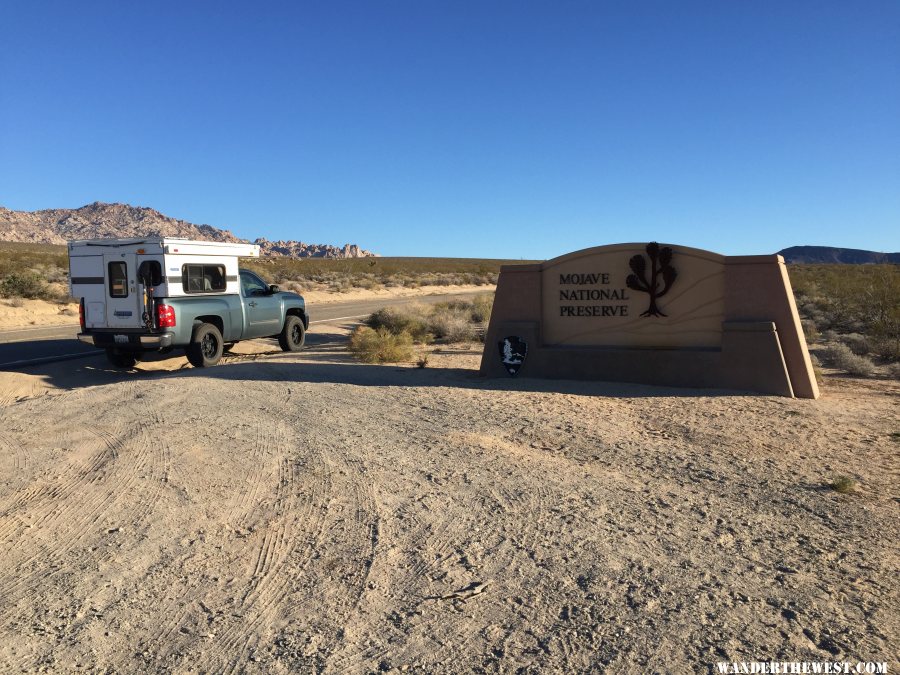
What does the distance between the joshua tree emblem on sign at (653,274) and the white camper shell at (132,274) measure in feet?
27.8

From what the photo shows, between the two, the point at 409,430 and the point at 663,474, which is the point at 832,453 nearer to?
the point at 663,474

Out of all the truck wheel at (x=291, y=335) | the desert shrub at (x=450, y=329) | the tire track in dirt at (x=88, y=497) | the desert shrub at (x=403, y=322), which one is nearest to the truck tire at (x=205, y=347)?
the truck wheel at (x=291, y=335)

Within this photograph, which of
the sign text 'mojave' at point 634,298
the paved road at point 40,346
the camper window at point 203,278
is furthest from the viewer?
the paved road at point 40,346

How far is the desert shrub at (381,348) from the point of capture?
Result: 15.0 m

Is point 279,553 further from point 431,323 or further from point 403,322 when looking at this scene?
point 431,323

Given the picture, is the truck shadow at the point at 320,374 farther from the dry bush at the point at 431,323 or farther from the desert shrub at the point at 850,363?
the desert shrub at the point at 850,363

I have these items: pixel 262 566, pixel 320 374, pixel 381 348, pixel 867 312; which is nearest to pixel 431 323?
pixel 381 348

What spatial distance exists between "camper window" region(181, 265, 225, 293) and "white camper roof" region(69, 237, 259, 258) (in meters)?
0.30

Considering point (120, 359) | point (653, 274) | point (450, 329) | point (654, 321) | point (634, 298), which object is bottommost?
point (120, 359)

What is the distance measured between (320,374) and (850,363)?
9893 mm

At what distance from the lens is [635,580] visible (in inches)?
176

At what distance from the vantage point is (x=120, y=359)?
15031 millimetres

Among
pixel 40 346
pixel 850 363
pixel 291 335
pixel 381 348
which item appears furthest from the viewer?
pixel 40 346

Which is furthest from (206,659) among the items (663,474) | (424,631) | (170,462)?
(663,474)
